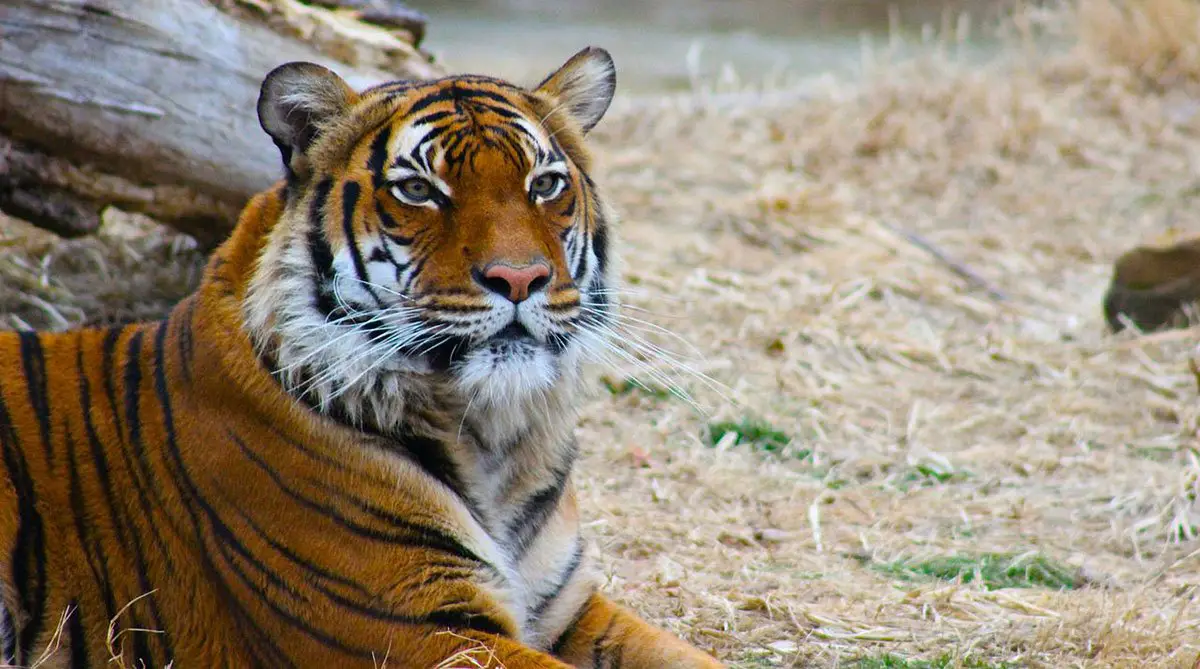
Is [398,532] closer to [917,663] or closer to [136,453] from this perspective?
[136,453]

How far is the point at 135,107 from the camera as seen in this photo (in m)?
3.79

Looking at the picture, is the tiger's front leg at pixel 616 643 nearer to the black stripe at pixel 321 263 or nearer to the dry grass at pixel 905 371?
the dry grass at pixel 905 371

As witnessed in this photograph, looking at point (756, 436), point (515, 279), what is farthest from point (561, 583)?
point (756, 436)

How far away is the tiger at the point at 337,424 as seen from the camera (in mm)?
2412

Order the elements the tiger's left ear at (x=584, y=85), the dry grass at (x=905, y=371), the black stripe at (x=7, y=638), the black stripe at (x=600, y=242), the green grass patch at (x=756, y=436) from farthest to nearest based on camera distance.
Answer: the green grass patch at (x=756, y=436) → the dry grass at (x=905, y=371) → the tiger's left ear at (x=584, y=85) → the black stripe at (x=600, y=242) → the black stripe at (x=7, y=638)

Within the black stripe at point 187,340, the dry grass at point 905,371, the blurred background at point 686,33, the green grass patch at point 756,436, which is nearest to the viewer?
the black stripe at point 187,340

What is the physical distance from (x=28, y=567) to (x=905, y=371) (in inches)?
126

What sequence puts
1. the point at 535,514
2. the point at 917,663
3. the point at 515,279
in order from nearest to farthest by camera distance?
the point at 515,279 → the point at 535,514 → the point at 917,663

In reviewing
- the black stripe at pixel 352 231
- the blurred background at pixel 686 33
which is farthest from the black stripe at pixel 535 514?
the blurred background at pixel 686 33

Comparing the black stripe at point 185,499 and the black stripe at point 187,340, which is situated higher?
the black stripe at point 187,340

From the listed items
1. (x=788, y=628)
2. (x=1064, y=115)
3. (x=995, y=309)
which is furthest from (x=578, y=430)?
(x=1064, y=115)

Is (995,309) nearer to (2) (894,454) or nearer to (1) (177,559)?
(2) (894,454)

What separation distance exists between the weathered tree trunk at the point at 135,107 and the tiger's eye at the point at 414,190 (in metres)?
1.56

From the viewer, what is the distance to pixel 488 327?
245 centimetres
